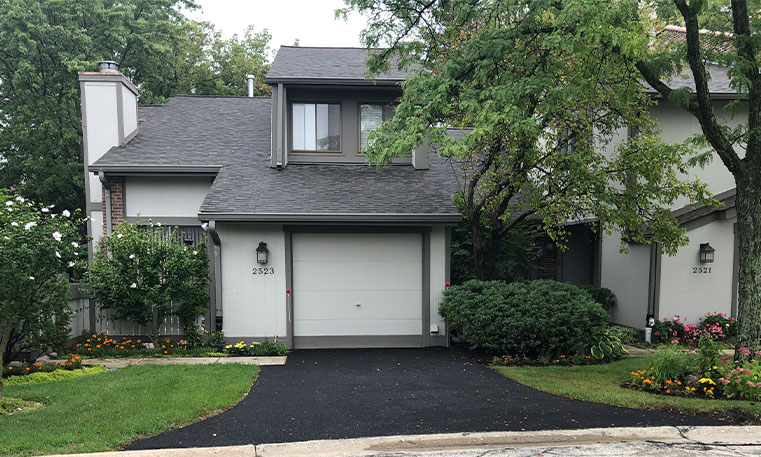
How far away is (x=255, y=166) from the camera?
11.2 m

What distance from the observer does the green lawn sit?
15.7ft

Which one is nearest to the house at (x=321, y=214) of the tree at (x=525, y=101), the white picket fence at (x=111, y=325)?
the white picket fence at (x=111, y=325)

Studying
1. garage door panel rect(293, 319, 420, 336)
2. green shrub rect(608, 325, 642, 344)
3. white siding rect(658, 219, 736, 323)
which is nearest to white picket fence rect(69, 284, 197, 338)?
garage door panel rect(293, 319, 420, 336)

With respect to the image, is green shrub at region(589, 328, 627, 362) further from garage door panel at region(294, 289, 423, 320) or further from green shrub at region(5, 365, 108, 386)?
green shrub at region(5, 365, 108, 386)

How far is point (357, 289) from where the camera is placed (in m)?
10.3

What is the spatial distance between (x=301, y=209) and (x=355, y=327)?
2752 mm

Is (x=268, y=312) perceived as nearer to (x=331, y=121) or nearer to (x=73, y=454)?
(x=331, y=121)

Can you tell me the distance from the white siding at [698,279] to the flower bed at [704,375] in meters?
4.16

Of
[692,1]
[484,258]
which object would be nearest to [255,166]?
[484,258]

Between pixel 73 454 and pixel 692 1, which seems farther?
pixel 692 1

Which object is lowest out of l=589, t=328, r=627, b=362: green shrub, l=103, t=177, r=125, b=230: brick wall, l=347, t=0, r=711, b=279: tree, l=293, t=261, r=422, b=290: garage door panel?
l=589, t=328, r=627, b=362: green shrub

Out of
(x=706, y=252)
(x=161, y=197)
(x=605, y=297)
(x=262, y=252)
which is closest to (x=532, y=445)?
(x=262, y=252)

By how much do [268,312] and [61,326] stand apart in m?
3.61

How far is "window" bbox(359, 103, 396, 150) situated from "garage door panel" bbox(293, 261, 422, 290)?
3.07 m
